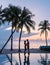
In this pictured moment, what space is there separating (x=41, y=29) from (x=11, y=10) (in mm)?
16495

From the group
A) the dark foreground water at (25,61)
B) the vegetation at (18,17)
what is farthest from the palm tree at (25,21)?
the dark foreground water at (25,61)

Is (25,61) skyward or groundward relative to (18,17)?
groundward

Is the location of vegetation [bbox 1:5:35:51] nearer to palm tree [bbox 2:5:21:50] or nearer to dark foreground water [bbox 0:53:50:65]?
palm tree [bbox 2:5:21:50]

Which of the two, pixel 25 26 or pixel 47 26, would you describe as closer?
pixel 25 26

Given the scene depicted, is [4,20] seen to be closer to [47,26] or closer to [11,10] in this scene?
[11,10]

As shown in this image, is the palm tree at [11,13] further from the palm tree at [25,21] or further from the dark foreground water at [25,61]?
the dark foreground water at [25,61]

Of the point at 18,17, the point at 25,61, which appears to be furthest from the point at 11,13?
the point at 25,61

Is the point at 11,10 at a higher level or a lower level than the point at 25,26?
higher

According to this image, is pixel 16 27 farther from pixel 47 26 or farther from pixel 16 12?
pixel 47 26

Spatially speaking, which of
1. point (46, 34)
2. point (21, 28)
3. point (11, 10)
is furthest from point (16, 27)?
point (46, 34)

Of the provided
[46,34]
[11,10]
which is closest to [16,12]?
[11,10]

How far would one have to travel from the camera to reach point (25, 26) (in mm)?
39406

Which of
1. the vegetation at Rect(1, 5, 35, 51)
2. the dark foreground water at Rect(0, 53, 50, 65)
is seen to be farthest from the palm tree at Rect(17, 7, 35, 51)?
the dark foreground water at Rect(0, 53, 50, 65)

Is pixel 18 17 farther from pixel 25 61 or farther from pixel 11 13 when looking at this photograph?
pixel 25 61
